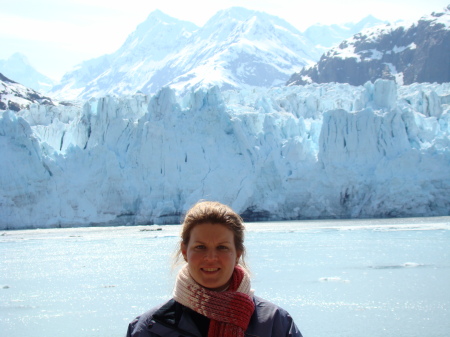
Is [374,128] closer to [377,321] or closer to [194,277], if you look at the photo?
[377,321]

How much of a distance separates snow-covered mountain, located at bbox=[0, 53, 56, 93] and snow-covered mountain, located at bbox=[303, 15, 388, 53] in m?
58.2

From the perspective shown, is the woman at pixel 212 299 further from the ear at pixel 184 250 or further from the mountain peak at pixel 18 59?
the mountain peak at pixel 18 59

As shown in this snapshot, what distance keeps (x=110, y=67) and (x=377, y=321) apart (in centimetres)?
12626

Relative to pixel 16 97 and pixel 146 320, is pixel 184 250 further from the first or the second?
pixel 16 97

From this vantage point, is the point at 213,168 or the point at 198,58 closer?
the point at 213,168

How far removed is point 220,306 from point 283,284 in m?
7.17

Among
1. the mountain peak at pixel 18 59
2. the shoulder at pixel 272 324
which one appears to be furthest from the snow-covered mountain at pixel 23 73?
the shoulder at pixel 272 324

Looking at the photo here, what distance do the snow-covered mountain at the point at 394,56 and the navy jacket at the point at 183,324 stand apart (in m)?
61.7

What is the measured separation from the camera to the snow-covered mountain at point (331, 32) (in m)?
136

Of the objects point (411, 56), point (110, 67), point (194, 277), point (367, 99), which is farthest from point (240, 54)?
point (194, 277)

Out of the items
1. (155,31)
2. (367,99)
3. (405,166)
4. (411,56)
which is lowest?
(405,166)

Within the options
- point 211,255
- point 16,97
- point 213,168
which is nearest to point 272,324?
point 211,255

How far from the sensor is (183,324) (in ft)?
6.19

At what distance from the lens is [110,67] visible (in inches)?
5044
